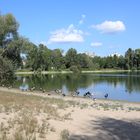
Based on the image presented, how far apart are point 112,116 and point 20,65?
43.4 m

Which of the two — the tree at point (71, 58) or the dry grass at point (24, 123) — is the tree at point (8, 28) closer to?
the dry grass at point (24, 123)

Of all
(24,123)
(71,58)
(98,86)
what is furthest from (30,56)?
(71,58)

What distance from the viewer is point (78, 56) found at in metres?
176

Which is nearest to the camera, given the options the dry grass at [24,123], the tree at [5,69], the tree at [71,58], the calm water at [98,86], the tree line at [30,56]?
the dry grass at [24,123]

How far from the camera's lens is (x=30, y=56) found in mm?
85000

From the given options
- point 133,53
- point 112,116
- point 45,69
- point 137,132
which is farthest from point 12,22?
point 133,53

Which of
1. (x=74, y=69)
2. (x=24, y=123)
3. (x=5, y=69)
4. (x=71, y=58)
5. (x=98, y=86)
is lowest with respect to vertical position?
(x=98, y=86)

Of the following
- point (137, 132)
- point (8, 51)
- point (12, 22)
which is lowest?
point (137, 132)

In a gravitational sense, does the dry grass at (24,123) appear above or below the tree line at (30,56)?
below

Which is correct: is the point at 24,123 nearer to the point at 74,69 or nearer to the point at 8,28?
the point at 8,28

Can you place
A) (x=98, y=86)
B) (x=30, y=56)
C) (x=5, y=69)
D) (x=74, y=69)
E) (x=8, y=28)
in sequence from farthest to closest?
(x=74, y=69) → (x=30, y=56) → (x=98, y=86) → (x=8, y=28) → (x=5, y=69)

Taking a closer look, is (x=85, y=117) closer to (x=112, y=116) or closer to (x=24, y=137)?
(x=112, y=116)

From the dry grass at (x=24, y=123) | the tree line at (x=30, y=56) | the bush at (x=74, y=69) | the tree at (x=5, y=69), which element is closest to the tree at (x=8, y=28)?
the tree line at (x=30, y=56)

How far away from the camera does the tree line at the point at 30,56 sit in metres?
57.9
